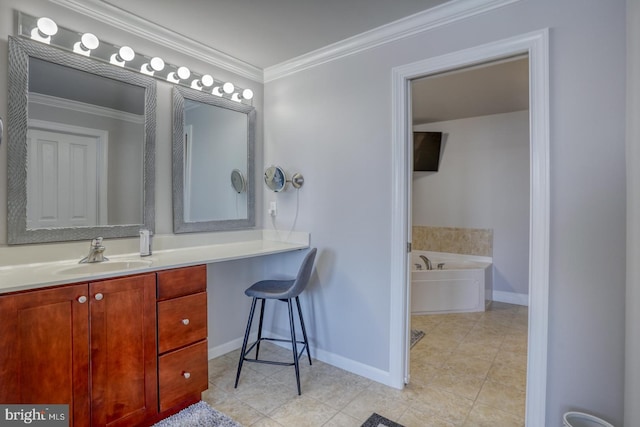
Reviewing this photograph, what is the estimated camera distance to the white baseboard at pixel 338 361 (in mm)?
2219

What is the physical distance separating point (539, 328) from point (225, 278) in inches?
83.3

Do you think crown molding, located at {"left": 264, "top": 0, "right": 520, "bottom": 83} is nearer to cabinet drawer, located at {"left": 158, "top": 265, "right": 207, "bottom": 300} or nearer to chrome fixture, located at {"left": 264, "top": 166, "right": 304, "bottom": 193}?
chrome fixture, located at {"left": 264, "top": 166, "right": 304, "bottom": 193}

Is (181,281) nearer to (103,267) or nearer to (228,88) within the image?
(103,267)

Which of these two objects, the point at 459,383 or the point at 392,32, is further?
the point at 459,383

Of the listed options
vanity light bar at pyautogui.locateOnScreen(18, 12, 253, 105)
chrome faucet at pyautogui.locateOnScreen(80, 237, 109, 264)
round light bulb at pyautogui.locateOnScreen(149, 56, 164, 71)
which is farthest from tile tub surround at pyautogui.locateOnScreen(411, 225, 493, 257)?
chrome faucet at pyautogui.locateOnScreen(80, 237, 109, 264)

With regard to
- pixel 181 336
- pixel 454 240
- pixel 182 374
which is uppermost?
pixel 454 240

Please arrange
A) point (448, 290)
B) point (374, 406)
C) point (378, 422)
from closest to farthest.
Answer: point (378, 422) → point (374, 406) → point (448, 290)

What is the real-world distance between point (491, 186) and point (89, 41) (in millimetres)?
4215

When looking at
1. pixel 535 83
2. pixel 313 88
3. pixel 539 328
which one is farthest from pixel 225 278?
pixel 535 83

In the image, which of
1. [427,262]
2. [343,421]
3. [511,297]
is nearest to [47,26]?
[343,421]

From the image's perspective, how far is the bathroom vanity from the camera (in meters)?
1.32

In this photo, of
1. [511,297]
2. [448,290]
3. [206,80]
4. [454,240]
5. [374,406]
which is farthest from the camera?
[454,240]

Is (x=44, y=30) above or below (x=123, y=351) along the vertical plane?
above

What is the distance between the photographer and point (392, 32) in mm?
2100
